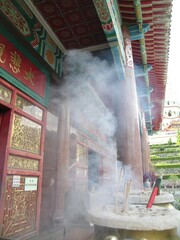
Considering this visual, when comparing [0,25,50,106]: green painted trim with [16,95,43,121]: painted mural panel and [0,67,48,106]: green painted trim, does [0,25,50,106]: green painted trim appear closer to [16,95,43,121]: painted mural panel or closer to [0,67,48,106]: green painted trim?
[0,67,48,106]: green painted trim

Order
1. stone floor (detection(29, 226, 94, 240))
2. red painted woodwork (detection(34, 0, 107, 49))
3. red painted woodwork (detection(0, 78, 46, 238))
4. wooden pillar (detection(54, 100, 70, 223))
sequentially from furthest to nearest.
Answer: wooden pillar (detection(54, 100, 70, 223))
red painted woodwork (detection(34, 0, 107, 49))
stone floor (detection(29, 226, 94, 240))
red painted woodwork (detection(0, 78, 46, 238))

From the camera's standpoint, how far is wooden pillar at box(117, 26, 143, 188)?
3773 millimetres

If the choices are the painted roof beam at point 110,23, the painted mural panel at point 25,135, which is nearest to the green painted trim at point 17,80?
the painted mural panel at point 25,135

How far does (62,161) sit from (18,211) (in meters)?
1.25

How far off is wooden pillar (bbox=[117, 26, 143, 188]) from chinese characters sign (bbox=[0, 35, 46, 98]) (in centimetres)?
162

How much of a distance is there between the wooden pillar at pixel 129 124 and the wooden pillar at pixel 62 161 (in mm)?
1070

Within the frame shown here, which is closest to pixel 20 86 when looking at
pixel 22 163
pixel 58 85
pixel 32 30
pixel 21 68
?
pixel 21 68

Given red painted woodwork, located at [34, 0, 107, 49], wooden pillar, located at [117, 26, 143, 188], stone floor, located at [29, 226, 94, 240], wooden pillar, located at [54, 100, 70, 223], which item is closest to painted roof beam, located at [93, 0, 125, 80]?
red painted woodwork, located at [34, 0, 107, 49]

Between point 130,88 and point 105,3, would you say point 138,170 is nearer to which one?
point 130,88

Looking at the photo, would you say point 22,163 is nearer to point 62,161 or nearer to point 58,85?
point 62,161

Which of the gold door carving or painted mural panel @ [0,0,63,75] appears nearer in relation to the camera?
the gold door carving

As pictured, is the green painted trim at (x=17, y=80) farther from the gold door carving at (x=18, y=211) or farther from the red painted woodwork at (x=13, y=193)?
the gold door carving at (x=18, y=211)

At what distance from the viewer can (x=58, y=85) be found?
4160 mm

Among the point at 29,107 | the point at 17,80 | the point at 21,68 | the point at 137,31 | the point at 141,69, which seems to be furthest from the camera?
the point at 141,69
